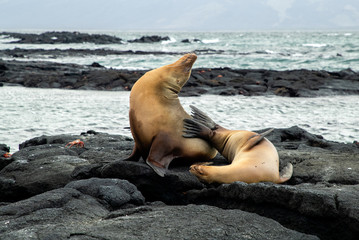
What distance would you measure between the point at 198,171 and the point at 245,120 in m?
7.08

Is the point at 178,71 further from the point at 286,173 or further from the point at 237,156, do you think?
the point at 286,173

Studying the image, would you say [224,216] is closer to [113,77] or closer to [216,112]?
[216,112]

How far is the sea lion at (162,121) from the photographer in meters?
5.06

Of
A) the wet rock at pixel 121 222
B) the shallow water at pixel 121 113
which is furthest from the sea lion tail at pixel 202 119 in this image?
the shallow water at pixel 121 113

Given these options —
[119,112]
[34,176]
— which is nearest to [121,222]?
[34,176]

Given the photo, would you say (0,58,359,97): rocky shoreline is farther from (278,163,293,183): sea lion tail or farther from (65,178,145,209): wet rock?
(65,178,145,209): wet rock

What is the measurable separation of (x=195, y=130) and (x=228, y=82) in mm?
14226

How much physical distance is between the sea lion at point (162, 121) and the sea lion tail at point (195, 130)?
5 centimetres

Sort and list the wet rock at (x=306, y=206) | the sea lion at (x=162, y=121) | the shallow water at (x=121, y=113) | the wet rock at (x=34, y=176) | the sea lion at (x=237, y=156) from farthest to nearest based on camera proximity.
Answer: the shallow water at (x=121, y=113) < the sea lion at (x=162, y=121) < the wet rock at (x=34, y=176) < the sea lion at (x=237, y=156) < the wet rock at (x=306, y=206)

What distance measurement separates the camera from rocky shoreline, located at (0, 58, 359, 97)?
17219 millimetres

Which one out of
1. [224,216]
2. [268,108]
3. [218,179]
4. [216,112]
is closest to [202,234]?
[224,216]

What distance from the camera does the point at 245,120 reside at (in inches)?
448

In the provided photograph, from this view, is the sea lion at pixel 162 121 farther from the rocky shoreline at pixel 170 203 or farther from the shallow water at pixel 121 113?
the shallow water at pixel 121 113

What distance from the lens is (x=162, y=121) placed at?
516 cm
